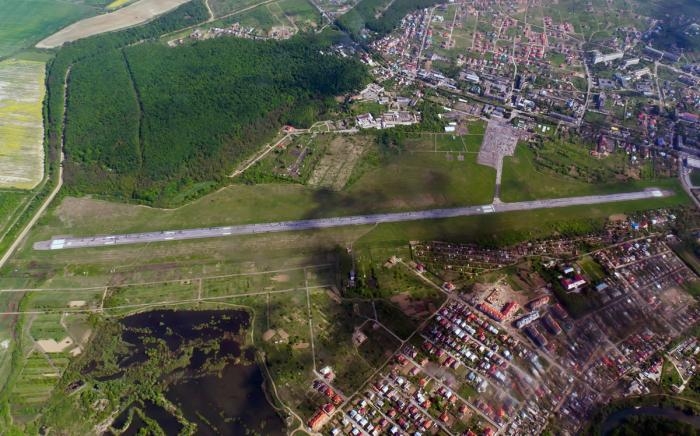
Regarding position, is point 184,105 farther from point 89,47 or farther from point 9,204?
point 89,47

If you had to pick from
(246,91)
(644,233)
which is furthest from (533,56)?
(246,91)

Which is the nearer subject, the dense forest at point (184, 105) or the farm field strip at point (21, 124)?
the dense forest at point (184, 105)

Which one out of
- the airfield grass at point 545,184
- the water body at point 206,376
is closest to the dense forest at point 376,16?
the airfield grass at point 545,184

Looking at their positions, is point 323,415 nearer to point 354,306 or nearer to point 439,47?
point 354,306

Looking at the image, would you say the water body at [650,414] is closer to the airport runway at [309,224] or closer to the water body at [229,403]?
the airport runway at [309,224]

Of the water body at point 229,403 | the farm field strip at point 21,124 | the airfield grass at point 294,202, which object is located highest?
the farm field strip at point 21,124
